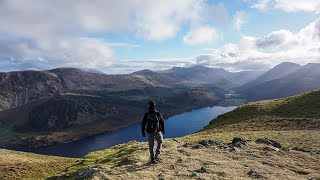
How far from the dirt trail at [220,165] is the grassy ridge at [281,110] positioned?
35.4 meters

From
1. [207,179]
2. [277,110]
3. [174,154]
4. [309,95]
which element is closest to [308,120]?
[277,110]

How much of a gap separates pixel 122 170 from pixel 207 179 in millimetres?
5926

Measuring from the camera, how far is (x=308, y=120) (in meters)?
52.8

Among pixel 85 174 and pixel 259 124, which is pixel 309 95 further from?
A: pixel 85 174

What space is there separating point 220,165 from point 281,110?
4883cm

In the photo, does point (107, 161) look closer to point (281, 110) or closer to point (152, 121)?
point (152, 121)

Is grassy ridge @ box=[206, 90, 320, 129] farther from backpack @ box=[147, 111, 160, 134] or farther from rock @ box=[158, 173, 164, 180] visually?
rock @ box=[158, 173, 164, 180]

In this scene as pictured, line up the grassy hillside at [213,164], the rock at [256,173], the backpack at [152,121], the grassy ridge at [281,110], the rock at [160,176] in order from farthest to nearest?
the grassy ridge at [281,110]
the backpack at [152,121]
the grassy hillside at [213,164]
the rock at [256,173]
the rock at [160,176]

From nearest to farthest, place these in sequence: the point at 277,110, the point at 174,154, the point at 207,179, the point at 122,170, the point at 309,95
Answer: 1. the point at 207,179
2. the point at 122,170
3. the point at 174,154
4. the point at 277,110
5. the point at 309,95

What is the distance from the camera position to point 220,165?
22828 millimetres

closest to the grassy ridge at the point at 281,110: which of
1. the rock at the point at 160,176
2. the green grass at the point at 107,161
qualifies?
the green grass at the point at 107,161

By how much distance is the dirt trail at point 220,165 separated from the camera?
67.5ft

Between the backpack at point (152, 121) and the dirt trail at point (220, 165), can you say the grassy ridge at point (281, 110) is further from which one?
the backpack at point (152, 121)

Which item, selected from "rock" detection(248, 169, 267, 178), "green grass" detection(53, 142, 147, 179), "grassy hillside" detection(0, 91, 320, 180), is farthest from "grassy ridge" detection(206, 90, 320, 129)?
"rock" detection(248, 169, 267, 178)
